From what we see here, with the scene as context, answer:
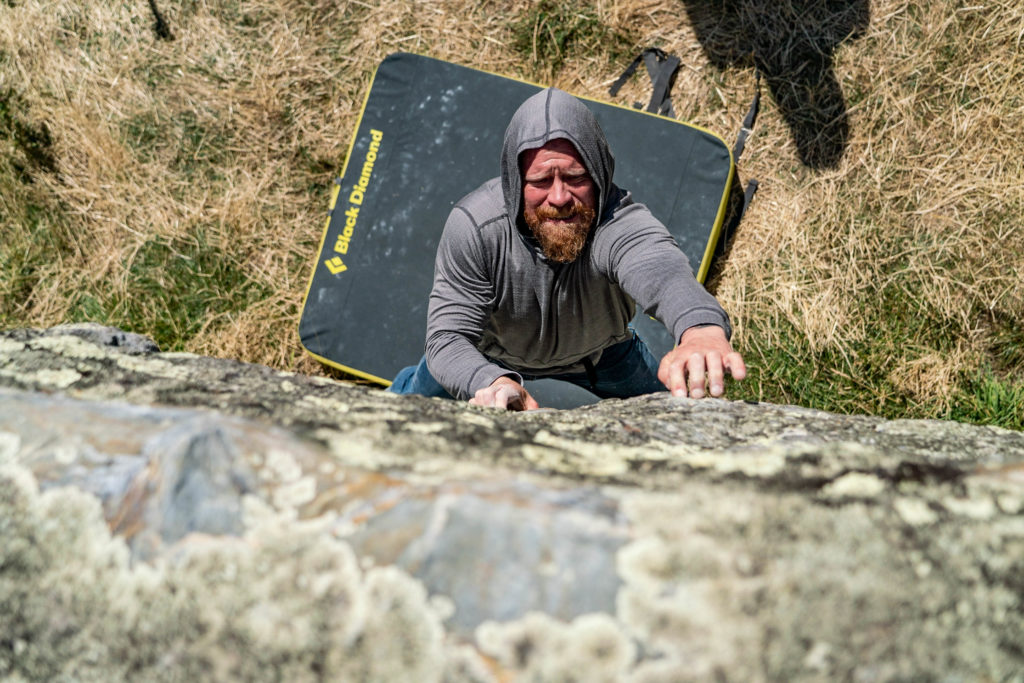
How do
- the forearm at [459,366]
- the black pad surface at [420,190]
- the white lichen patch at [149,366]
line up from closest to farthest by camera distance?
the white lichen patch at [149,366], the forearm at [459,366], the black pad surface at [420,190]

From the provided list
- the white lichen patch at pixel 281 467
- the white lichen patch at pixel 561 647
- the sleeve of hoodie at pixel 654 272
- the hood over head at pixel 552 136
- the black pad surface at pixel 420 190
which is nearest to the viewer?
the white lichen patch at pixel 561 647

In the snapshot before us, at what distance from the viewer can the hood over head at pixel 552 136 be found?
184cm

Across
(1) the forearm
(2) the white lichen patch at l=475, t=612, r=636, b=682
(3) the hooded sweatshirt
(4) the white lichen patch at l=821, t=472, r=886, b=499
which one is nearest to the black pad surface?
(3) the hooded sweatshirt

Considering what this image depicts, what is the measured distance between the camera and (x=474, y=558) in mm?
739

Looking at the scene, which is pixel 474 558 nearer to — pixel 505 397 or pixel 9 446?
pixel 9 446

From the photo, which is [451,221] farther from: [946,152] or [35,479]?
[946,152]

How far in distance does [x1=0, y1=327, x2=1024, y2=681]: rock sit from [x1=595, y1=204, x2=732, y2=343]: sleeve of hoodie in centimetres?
69

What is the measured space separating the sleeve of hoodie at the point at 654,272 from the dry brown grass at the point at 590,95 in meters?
1.47

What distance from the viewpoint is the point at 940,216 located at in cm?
310

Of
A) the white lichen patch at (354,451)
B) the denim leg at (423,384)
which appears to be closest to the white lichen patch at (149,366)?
the white lichen patch at (354,451)

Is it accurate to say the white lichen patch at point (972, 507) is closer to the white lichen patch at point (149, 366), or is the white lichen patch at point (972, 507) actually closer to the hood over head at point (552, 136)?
the white lichen patch at point (149, 366)

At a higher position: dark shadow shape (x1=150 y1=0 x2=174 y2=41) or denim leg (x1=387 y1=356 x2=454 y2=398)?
dark shadow shape (x1=150 y1=0 x2=174 y2=41)

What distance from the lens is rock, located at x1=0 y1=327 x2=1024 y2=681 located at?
2.27 feet

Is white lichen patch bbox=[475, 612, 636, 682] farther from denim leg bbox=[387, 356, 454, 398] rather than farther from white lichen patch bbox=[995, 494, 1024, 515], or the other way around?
denim leg bbox=[387, 356, 454, 398]
